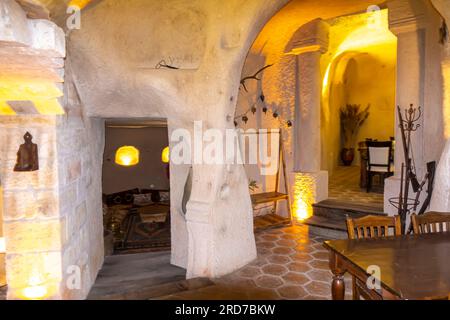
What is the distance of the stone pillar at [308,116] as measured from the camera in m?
6.02

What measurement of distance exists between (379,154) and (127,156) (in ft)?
23.8

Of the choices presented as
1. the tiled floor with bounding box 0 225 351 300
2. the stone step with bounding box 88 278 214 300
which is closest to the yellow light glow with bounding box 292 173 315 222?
the tiled floor with bounding box 0 225 351 300

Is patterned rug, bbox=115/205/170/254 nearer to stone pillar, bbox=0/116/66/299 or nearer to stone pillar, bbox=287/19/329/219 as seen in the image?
stone pillar, bbox=287/19/329/219

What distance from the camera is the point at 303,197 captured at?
20.3 ft

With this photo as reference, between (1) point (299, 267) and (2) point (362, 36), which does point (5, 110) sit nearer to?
A: (1) point (299, 267)

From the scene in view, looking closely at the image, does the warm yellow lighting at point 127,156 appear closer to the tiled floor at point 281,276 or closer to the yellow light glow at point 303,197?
the yellow light glow at point 303,197

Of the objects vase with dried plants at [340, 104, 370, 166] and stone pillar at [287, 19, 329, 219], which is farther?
vase with dried plants at [340, 104, 370, 166]

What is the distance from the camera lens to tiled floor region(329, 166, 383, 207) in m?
6.24

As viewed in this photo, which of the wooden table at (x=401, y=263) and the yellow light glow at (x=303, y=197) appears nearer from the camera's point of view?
the wooden table at (x=401, y=263)

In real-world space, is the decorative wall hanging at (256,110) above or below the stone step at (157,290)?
above

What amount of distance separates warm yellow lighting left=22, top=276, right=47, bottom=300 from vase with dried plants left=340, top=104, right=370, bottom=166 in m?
9.72

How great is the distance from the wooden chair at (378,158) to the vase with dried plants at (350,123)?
12.5 ft

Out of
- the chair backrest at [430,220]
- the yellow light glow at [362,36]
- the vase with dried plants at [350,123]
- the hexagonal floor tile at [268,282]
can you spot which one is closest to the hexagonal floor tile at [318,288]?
the hexagonal floor tile at [268,282]
